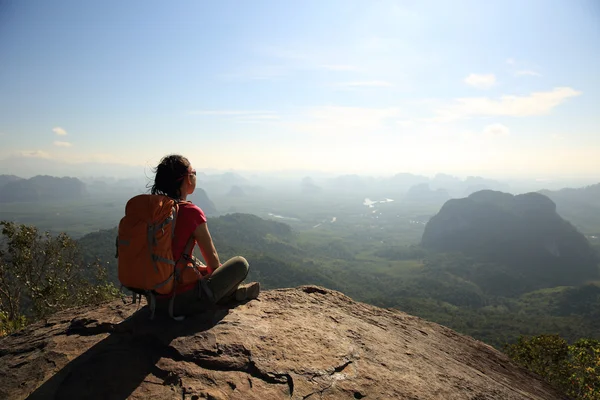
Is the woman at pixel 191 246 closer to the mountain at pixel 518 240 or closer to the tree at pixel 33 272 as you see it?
the tree at pixel 33 272

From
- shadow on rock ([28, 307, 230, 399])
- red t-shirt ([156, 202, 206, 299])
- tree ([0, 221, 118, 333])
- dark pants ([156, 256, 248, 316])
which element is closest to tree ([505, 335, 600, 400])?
dark pants ([156, 256, 248, 316])

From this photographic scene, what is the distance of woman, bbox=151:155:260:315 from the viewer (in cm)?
467

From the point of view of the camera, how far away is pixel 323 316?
6.41 metres

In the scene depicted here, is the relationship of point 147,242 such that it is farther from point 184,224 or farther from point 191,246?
point 191,246

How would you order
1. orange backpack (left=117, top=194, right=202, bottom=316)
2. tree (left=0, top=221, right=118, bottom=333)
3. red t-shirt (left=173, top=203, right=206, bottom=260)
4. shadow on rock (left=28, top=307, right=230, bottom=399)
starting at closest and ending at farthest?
shadow on rock (left=28, top=307, right=230, bottom=399), orange backpack (left=117, top=194, right=202, bottom=316), red t-shirt (left=173, top=203, right=206, bottom=260), tree (left=0, top=221, right=118, bottom=333)

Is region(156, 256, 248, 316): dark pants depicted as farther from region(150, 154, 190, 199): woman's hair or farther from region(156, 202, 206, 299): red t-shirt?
region(150, 154, 190, 199): woman's hair

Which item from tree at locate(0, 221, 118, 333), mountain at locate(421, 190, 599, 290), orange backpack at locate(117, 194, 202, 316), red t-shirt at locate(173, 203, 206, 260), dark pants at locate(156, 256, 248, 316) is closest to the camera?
orange backpack at locate(117, 194, 202, 316)

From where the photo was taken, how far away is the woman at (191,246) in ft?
15.3

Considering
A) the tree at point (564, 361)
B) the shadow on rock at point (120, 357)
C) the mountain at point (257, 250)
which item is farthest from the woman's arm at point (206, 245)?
the mountain at point (257, 250)

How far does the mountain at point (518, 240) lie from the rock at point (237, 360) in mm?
152823

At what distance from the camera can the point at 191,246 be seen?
4.80 m

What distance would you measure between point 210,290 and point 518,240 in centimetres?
19305

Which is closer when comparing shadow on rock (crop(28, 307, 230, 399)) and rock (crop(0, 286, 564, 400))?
shadow on rock (crop(28, 307, 230, 399))

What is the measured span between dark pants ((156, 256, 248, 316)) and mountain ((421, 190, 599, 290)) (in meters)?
155
